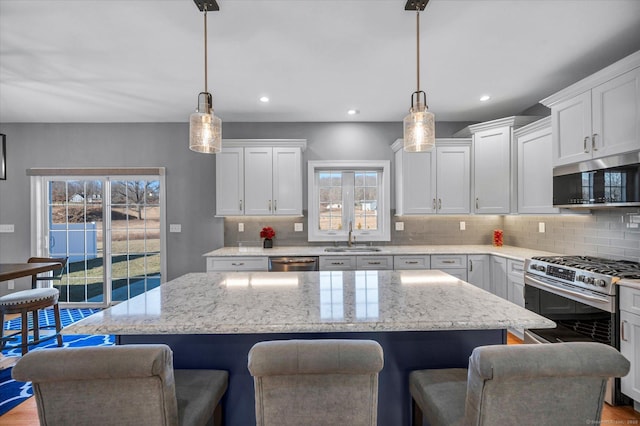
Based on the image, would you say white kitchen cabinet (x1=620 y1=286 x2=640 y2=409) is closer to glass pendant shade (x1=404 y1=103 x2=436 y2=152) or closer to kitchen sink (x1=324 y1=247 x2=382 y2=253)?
glass pendant shade (x1=404 y1=103 x2=436 y2=152)

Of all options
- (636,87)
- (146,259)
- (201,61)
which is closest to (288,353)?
(201,61)

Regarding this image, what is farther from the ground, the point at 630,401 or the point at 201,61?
the point at 201,61

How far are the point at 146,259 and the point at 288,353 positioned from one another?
411 centimetres

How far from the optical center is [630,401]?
2.08 m

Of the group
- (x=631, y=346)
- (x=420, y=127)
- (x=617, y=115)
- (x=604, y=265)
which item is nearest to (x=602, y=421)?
(x=631, y=346)

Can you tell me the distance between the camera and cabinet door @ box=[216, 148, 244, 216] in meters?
3.82

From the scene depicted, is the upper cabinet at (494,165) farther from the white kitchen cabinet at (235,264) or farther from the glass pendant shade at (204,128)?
the glass pendant shade at (204,128)

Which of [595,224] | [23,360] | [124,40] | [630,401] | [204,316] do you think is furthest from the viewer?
[595,224]

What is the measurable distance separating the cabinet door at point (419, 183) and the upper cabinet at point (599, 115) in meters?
1.28

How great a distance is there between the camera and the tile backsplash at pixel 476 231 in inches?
118

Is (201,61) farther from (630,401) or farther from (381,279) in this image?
(630,401)

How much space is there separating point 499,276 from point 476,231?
95cm

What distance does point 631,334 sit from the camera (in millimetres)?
1926

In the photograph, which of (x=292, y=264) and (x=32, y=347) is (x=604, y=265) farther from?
(x=32, y=347)
